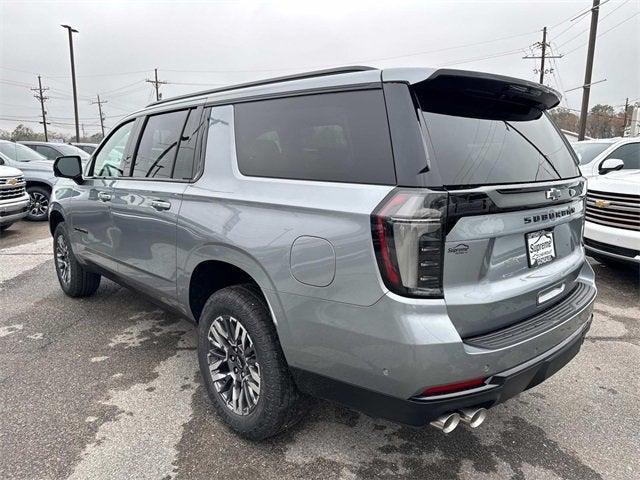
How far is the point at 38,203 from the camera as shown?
1022 centimetres

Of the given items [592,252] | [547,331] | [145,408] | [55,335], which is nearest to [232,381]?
[145,408]

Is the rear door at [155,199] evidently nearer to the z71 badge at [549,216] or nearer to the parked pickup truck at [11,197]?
the z71 badge at [549,216]

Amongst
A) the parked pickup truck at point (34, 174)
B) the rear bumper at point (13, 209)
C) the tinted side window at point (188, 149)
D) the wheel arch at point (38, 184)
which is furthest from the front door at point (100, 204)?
the wheel arch at point (38, 184)

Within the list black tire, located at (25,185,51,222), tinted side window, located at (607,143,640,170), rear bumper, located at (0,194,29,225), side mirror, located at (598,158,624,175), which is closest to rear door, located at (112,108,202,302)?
side mirror, located at (598,158,624,175)

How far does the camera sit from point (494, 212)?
1.89 m

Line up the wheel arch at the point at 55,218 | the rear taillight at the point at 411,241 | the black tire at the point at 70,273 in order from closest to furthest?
1. the rear taillight at the point at 411,241
2. the black tire at the point at 70,273
3. the wheel arch at the point at 55,218

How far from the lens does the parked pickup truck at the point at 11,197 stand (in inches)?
320

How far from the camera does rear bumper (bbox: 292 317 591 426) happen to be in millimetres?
1830

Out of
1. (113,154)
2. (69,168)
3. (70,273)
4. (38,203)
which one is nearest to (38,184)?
(38,203)

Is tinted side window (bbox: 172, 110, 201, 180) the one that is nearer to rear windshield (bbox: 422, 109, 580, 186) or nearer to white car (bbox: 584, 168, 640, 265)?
rear windshield (bbox: 422, 109, 580, 186)

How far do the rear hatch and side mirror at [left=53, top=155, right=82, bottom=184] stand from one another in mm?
3294

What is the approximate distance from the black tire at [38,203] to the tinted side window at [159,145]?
8.10 m

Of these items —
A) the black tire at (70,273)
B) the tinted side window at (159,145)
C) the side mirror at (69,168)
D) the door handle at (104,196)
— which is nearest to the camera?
the tinted side window at (159,145)

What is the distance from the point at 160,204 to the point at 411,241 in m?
1.85
